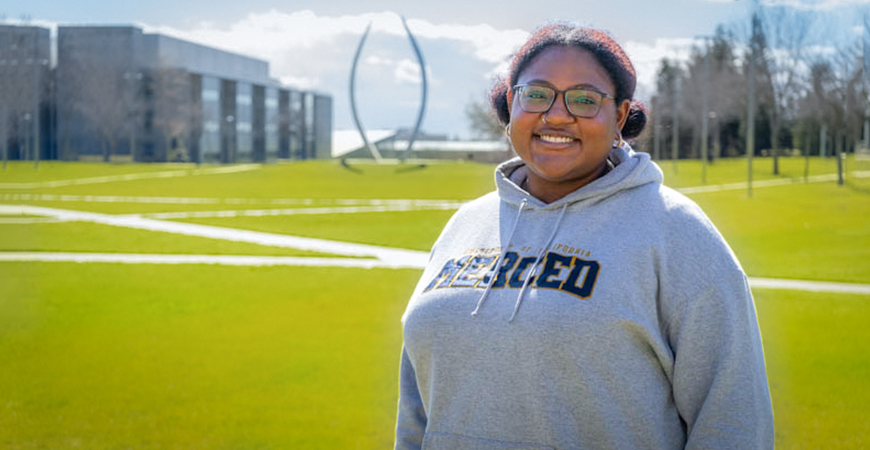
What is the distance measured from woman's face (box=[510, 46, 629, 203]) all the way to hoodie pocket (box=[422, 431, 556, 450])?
1.88 ft

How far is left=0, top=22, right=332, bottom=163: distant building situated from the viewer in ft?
175

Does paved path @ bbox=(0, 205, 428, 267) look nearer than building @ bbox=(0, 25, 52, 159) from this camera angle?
Yes

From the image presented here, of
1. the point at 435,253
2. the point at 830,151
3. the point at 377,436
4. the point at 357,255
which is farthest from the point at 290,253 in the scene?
the point at 830,151

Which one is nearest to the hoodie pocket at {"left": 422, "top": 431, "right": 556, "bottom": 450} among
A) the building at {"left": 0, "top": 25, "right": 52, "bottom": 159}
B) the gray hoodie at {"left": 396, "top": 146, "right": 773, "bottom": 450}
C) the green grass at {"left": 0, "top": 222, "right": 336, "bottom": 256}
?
the gray hoodie at {"left": 396, "top": 146, "right": 773, "bottom": 450}

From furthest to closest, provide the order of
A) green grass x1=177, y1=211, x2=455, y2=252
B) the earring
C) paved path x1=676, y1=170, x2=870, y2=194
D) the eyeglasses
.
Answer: paved path x1=676, y1=170, x2=870, y2=194 → green grass x1=177, y1=211, x2=455, y2=252 → the earring → the eyeglasses

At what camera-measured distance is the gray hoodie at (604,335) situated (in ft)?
6.16

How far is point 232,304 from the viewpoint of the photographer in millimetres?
8844

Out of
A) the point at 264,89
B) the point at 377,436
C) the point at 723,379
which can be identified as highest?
the point at 264,89

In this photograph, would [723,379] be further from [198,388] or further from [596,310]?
[198,388]

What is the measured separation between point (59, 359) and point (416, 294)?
16.6 feet

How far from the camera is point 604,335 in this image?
189 centimetres

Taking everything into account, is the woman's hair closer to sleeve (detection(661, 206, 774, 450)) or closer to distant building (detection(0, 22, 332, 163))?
sleeve (detection(661, 206, 774, 450))

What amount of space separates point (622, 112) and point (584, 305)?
54 cm

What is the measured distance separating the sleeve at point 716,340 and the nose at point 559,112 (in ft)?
1.27
